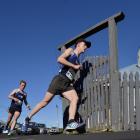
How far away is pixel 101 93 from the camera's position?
1141 centimetres

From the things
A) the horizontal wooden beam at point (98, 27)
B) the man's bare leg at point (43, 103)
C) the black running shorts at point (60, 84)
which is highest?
the horizontal wooden beam at point (98, 27)

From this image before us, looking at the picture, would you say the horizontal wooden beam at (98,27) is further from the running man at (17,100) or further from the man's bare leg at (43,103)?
the man's bare leg at (43,103)

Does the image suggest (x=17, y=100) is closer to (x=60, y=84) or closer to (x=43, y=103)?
(x=43, y=103)

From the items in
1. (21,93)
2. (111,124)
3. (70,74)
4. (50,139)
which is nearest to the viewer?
(50,139)

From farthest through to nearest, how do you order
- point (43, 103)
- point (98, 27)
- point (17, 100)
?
1. point (17, 100)
2. point (98, 27)
3. point (43, 103)

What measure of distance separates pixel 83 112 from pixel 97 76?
102cm

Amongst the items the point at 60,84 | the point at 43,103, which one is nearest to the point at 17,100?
the point at 43,103

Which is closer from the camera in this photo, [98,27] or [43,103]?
[43,103]

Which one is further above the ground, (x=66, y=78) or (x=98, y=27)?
(x=98, y=27)

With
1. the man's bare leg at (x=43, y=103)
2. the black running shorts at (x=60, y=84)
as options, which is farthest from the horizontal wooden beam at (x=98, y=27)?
the man's bare leg at (x=43, y=103)

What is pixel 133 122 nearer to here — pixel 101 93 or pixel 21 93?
pixel 101 93

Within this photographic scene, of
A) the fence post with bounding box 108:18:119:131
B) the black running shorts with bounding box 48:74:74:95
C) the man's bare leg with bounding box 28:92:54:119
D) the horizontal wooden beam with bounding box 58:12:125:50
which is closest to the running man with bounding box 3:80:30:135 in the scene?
the horizontal wooden beam with bounding box 58:12:125:50

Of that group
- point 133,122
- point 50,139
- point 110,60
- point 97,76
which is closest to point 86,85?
point 97,76

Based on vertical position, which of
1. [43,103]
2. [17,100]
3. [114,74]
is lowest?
[43,103]
